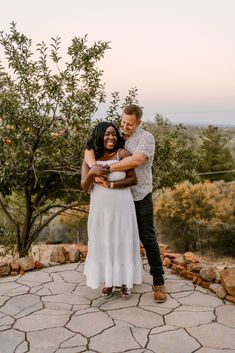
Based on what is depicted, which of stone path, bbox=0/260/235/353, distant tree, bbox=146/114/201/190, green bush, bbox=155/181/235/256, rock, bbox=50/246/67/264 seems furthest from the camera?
green bush, bbox=155/181/235/256

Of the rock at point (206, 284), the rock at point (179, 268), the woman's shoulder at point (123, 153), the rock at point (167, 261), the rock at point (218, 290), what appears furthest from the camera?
the rock at point (167, 261)

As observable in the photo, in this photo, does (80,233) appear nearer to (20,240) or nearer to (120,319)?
(20,240)

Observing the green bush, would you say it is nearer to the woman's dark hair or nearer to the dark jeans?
the dark jeans

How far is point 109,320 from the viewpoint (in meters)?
3.76

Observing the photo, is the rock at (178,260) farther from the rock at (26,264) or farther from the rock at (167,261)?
the rock at (26,264)

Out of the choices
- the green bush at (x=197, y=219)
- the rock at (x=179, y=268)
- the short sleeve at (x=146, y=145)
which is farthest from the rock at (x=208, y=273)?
the green bush at (x=197, y=219)

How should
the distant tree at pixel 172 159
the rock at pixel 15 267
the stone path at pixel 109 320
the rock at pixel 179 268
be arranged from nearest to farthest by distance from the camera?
the stone path at pixel 109 320 < the rock at pixel 179 268 < the rock at pixel 15 267 < the distant tree at pixel 172 159

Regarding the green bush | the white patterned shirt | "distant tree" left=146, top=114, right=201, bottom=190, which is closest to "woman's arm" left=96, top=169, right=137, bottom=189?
the white patterned shirt

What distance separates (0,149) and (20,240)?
1.79m

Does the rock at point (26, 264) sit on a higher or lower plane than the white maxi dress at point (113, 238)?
lower

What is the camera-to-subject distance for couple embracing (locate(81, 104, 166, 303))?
3.91 m

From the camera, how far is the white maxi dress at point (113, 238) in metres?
3.97

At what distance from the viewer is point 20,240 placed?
626cm

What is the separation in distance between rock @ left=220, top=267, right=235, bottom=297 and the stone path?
0.13 metres
